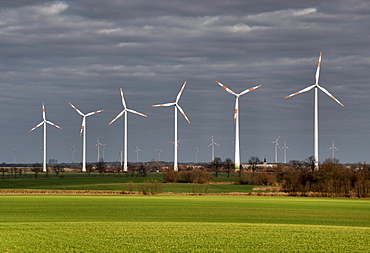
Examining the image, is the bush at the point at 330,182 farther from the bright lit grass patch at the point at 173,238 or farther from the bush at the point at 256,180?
the bright lit grass patch at the point at 173,238

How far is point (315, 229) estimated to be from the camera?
31391 mm

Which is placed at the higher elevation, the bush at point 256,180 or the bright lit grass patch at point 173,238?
the bright lit grass patch at point 173,238

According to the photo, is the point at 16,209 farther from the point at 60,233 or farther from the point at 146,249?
the point at 146,249

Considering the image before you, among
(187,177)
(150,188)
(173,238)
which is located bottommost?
(150,188)

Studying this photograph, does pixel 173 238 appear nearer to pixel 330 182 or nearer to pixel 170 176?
pixel 330 182

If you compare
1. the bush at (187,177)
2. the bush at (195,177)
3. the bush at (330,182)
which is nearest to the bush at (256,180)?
the bush at (195,177)

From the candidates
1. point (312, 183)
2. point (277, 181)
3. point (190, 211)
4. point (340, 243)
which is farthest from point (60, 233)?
point (277, 181)

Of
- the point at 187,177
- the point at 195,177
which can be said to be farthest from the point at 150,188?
the point at 187,177

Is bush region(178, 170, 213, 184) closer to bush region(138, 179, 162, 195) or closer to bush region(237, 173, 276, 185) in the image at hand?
bush region(237, 173, 276, 185)

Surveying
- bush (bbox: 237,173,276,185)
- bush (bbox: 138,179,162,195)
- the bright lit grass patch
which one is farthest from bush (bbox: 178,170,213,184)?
the bright lit grass patch

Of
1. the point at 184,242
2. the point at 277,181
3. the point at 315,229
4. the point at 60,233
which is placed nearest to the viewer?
the point at 184,242

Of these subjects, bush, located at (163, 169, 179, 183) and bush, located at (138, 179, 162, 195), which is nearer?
bush, located at (138, 179, 162, 195)

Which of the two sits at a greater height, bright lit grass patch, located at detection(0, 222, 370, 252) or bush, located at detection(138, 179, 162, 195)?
bright lit grass patch, located at detection(0, 222, 370, 252)

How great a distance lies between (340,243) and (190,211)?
982 inches
